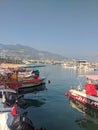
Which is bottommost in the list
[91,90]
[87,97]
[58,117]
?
[58,117]

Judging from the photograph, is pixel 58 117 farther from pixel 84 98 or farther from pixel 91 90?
pixel 84 98

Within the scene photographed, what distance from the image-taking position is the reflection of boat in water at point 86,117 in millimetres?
22500

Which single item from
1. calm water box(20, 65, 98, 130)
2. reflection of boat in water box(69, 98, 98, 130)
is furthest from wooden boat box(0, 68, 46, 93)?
reflection of boat in water box(69, 98, 98, 130)

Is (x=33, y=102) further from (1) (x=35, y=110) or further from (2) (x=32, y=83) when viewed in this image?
(2) (x=32, y=83)

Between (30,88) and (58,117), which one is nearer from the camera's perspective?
(58,117)

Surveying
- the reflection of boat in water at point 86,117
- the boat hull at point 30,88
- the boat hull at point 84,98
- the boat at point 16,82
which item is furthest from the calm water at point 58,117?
the boat hull at point 30,88

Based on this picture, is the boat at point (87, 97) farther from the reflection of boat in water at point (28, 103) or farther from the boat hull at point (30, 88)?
the boat hull at point (30, 88)

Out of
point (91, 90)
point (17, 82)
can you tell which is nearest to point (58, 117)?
point (91, 90)

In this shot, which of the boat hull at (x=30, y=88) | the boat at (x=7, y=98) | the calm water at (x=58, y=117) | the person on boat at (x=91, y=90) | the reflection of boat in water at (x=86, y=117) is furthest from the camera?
the boat hull at (x=30, y=88)

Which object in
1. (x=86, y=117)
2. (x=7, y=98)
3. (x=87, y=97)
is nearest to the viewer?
(x=7, y=98)

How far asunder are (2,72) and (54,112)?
18.0 metres

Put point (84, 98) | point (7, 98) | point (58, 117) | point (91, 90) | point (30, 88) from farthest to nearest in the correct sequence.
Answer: point (30, 88) < point (84, 98) < point (91, 90) < point (7, 98) < point (58, 117)

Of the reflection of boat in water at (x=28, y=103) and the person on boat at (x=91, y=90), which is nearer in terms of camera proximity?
the reflection of boat in water at (x=28, y=103)

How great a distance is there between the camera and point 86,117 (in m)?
25.2
